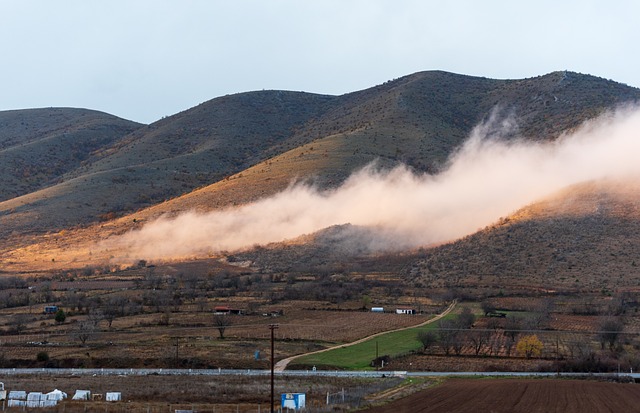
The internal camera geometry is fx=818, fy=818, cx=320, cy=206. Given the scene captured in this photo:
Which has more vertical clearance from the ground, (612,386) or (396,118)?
(396,118)

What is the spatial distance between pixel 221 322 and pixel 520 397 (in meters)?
41.0

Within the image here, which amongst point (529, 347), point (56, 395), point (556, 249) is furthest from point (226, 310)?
point (556, 249)

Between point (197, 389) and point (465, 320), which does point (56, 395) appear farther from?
point (465, 320)

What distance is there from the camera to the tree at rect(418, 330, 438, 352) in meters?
79.2

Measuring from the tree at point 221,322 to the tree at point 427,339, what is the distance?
19919 millimetres

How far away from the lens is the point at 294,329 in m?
88.0

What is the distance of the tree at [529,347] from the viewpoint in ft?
249

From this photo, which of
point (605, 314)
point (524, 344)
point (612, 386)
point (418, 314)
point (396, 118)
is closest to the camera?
point (612, 386)

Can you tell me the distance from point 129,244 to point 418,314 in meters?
69.8

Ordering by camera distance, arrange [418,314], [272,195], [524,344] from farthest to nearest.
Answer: [272,195]
[418,314]
[524,344]

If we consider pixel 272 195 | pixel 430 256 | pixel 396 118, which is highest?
pixel 396 118

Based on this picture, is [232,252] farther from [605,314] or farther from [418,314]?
[605,314]

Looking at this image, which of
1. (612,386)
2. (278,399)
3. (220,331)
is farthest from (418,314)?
(278,399)

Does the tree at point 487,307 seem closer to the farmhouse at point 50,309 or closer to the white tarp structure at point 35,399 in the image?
the farmhouse at point 50,309
